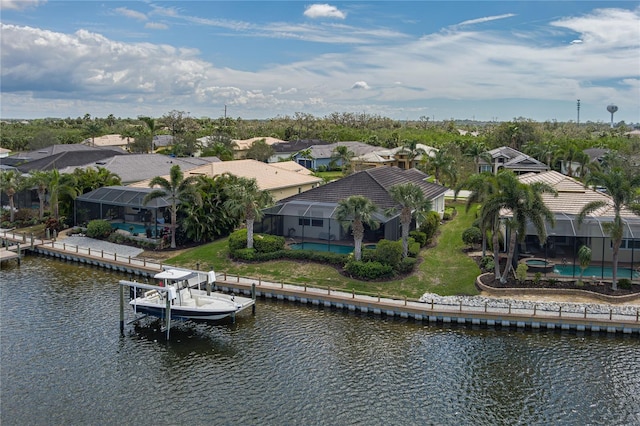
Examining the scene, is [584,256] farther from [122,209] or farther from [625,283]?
[122,209]

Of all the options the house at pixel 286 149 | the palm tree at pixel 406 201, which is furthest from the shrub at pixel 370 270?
the house at pixel 286 149

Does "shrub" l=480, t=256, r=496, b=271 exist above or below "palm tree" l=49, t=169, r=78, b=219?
below

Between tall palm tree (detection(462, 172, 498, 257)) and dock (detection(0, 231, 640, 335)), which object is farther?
tall palm tree (detection(462, 172, 498, 257))

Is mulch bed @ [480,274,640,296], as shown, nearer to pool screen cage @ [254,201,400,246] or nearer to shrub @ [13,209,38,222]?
pool screen cage @ [254,201,400,246]

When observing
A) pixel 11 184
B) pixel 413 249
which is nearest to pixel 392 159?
pixel 413 249

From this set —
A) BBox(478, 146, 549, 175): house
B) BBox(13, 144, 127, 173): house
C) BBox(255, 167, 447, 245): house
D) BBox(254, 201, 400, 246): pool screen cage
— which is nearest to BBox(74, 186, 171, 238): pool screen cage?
BBox(254, 201, 400, 246): pool screen cage

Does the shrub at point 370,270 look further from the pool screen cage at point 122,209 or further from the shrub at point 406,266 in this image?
the pool screen cage at point 122,209

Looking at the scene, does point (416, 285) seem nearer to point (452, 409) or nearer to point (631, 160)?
point (452, 409)
